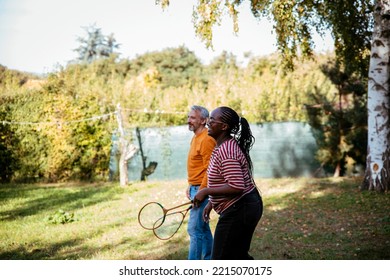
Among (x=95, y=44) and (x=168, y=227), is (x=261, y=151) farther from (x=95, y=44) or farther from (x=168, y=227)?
(x=168, y=227)

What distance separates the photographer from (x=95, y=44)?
30.1ft

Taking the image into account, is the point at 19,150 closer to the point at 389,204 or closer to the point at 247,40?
the point at 247,40

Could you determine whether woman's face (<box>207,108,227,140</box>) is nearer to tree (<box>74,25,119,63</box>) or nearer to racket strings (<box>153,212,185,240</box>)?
racket strings (<box>153,212,185,240</box>)

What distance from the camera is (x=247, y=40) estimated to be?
748 centimetres

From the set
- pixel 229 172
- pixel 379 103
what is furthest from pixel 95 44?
pixel 229 172

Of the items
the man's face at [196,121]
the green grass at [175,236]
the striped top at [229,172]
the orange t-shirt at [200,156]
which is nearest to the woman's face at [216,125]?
the striped top at [229,172]

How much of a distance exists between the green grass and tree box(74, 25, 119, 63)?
3124mm

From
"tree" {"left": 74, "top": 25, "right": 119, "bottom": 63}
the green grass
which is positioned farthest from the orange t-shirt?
"tree" {"left": 74, "top": 25, "right": 119, "bottom": 63}

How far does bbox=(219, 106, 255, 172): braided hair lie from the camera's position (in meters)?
3.05

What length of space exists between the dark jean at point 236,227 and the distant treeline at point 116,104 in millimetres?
4734

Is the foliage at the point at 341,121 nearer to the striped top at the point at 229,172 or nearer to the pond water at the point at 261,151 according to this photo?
the pond water at the point at 261,151

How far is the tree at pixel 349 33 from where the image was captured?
709cm

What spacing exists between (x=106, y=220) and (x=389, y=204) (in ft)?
14.2

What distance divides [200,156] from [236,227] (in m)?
1.18
